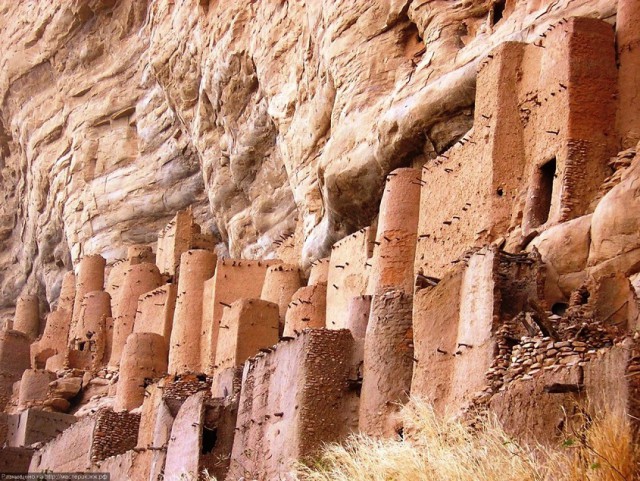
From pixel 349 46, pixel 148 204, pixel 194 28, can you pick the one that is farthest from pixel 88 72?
pixel 349 46

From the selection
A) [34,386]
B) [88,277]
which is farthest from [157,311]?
[88,277]

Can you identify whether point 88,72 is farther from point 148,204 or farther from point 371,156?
point 371,156

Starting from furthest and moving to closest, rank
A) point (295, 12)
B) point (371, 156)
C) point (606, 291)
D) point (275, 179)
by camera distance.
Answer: point (275, 179)
point (295, 12)
point (371, 156)
point (606, 291)

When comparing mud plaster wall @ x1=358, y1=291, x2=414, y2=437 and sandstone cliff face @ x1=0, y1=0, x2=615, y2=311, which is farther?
sandstone cliff face @ x1=0, y1=0, x2=615, y2=311

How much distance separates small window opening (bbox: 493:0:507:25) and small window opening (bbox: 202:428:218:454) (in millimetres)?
9077

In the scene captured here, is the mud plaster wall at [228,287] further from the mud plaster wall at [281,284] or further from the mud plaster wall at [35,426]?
the mud plaster wall at [35,426]

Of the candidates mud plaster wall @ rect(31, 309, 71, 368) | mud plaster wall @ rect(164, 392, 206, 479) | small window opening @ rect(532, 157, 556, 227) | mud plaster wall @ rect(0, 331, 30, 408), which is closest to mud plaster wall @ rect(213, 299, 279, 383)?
mud plaster wall @ rect(164, 392, 206, 479)

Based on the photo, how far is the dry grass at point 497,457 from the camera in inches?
433

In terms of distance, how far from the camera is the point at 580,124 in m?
19.9

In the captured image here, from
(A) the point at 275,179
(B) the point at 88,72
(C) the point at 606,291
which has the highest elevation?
(B) the point at 88,72

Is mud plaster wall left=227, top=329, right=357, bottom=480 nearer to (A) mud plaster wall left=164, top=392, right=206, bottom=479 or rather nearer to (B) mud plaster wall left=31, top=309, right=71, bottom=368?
(A) mud plaster wall left=164, top=392, right=206, bottom=479

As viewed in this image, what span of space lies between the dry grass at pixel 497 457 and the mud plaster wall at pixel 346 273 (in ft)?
41.5

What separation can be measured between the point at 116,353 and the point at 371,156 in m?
15.7

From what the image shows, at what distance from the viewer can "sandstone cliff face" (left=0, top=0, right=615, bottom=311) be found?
2527 centimetres
